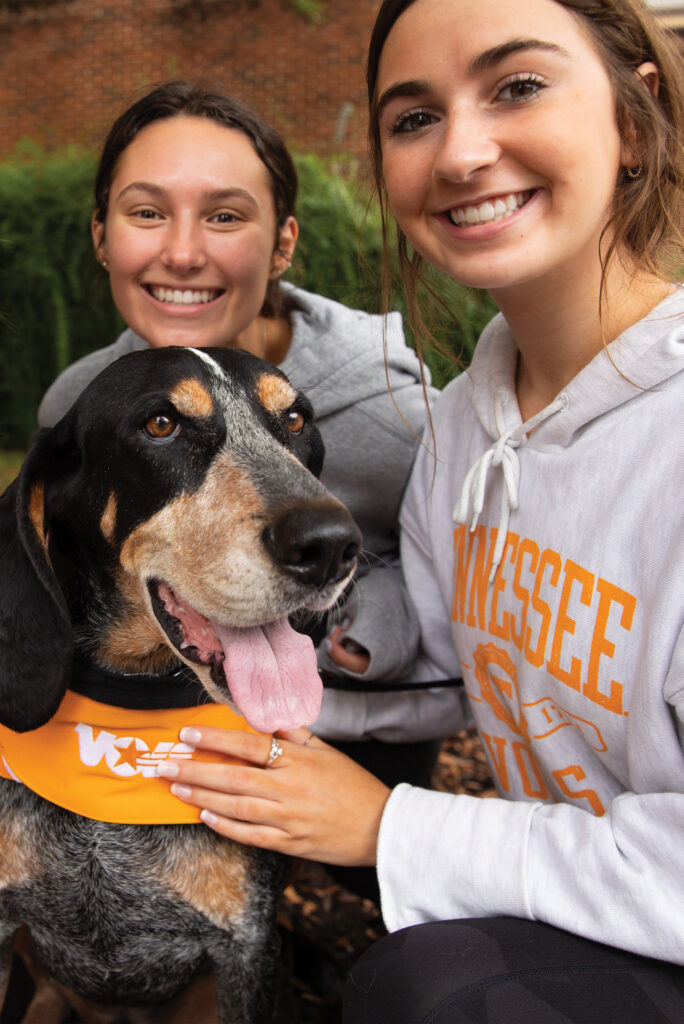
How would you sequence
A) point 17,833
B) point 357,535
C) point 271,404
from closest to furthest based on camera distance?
point 357,535
point 17,833
point 271,404

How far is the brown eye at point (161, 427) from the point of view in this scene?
1.76 meters

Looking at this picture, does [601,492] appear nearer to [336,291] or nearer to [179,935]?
[179,935]

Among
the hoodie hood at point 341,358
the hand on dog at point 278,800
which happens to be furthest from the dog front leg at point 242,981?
the hoodie hood at point 341,358

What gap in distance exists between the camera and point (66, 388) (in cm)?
301

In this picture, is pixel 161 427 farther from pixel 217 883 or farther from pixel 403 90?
pixel 217 883

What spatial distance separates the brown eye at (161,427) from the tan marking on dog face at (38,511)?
27 centimetres

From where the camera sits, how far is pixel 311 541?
1.47 meters

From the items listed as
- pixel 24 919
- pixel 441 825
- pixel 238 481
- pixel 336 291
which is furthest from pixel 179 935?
pixel 336 291

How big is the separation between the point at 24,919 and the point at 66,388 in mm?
1798

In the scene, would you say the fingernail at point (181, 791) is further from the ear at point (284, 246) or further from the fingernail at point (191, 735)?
the ear at point (284, 246)

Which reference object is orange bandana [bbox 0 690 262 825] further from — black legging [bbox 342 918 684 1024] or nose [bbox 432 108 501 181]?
nose [bbox 432 108 501 181]

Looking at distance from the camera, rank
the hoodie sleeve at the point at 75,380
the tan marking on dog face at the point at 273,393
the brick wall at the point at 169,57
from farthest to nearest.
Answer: the brick wall at the point at 169,57
the hoodie sleeve at the point at 75,380
the tan marking on dog face at the point at 273,393

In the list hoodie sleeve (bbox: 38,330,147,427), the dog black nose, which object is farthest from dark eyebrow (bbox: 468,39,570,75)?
hoodie sleeve (bbox: 38,330,147,427)

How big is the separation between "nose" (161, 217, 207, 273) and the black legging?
1.86 metres
